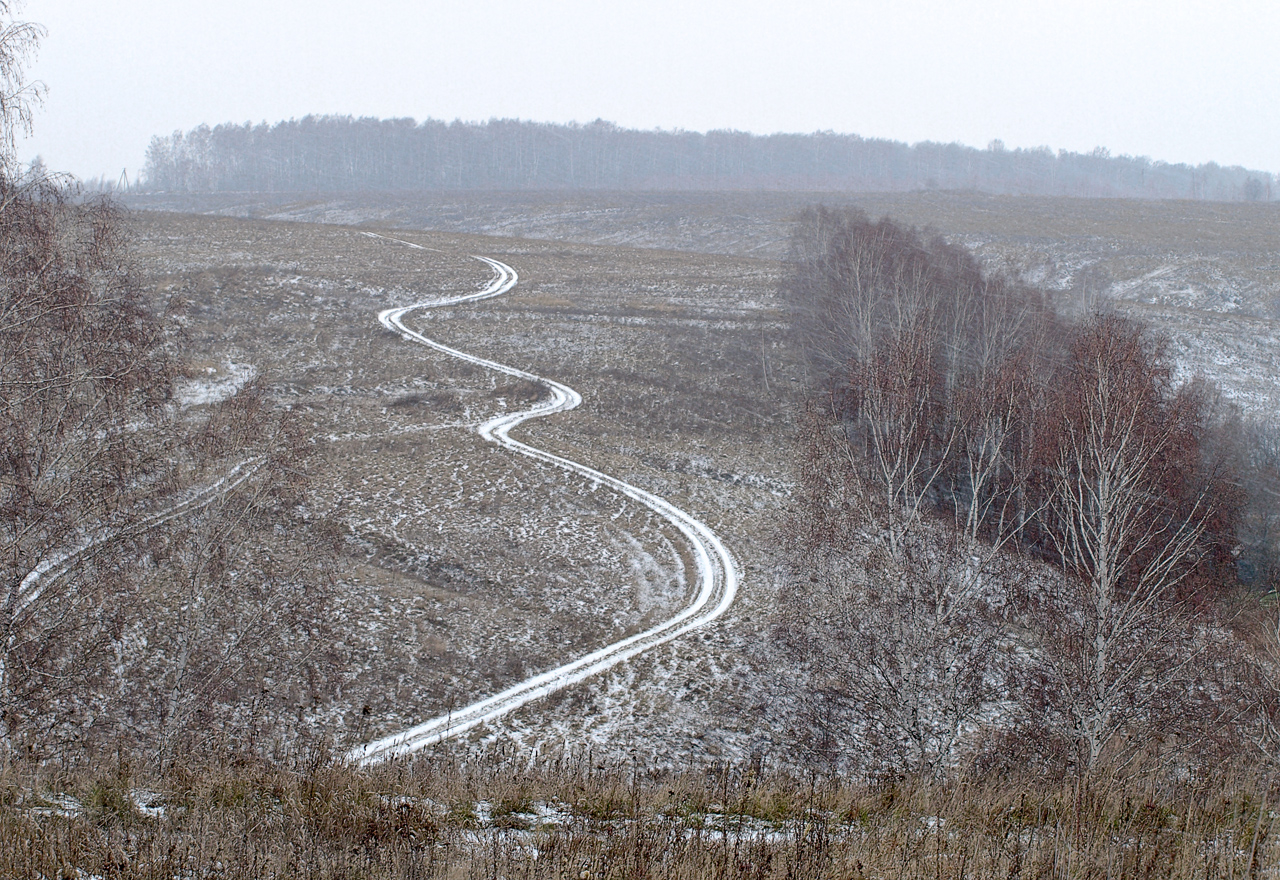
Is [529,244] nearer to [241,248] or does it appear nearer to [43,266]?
[241,248]

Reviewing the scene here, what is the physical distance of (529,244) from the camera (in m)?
78.8

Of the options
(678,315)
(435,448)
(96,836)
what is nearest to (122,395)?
(96,836)

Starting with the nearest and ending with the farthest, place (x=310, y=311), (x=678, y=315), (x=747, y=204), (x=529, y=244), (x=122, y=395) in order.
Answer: (x=122, y=395), (x=310, y=311), (x=678, y=315), (x=529, y=244), (x=747, y=204)

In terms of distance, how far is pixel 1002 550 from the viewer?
23578mm

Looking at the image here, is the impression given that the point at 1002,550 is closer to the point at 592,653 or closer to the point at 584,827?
the point at 592,653

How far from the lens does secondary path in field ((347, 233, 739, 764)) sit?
1558cm

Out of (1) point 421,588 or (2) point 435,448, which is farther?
(2) point 435,448

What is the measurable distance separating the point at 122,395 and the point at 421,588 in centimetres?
1093

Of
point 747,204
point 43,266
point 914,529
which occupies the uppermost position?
point 747,204

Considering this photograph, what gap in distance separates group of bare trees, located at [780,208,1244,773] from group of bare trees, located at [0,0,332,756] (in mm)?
10391

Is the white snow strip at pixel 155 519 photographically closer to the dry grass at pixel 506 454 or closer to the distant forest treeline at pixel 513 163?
the dry grass at pixel 506 454

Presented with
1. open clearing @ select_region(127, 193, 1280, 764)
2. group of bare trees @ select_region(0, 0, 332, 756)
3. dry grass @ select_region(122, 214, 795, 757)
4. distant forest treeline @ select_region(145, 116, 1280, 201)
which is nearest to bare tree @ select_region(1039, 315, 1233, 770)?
open clearing @ select_region(127, 193, 1280, 764)

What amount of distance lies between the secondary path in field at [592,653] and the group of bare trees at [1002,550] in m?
2.16

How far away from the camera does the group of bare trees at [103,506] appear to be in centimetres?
1128
